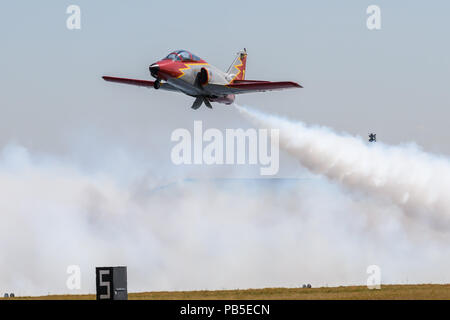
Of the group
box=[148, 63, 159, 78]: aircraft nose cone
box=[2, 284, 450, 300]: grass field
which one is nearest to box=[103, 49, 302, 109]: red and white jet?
box=[148, 63, 159, 78]: aircraft nose cone

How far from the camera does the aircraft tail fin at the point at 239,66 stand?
7550 cm

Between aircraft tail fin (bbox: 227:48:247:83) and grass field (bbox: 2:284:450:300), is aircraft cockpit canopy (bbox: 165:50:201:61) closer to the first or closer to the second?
aircraft tail fin (bbox: 227:48:247:83)

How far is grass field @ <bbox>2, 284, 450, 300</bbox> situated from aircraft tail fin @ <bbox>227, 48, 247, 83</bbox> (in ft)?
80.9

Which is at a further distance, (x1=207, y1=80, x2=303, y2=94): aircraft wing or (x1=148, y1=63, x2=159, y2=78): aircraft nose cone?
(x1=207, y1=80, x2=303, y2=94): aircraft wing

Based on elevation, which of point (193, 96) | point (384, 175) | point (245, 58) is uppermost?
point (245, 58)

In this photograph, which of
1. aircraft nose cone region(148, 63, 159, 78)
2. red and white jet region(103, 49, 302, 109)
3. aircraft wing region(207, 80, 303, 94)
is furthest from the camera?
aircraft wing region(207, 80, 303, 94)

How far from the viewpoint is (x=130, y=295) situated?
2063 inches

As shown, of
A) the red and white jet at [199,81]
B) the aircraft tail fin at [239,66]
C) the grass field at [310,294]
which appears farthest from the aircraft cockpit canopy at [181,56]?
the grass field at [310,294]

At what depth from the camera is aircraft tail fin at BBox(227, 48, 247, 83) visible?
75.5 meters
